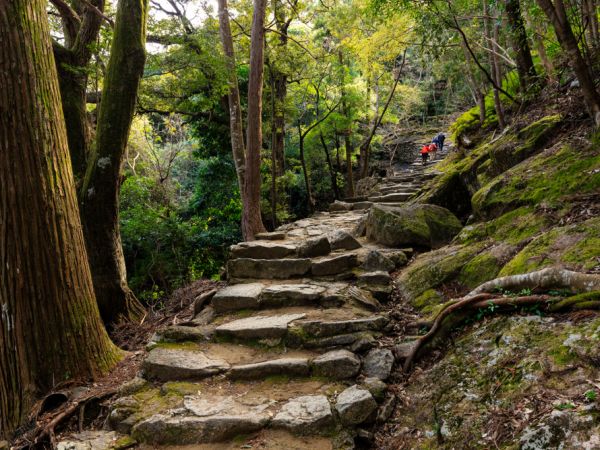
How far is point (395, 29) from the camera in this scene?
1096 cm

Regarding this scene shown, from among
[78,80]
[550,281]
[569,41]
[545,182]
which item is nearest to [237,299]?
[550,281]

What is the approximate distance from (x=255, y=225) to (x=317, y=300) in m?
3.65

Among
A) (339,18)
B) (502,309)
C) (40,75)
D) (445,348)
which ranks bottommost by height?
(445,348)

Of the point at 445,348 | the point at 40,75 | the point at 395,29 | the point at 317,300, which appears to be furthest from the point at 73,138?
→ the point at 395,29

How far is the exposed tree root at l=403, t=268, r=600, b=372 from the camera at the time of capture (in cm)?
234

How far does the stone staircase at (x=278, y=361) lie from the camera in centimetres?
268

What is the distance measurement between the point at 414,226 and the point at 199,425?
13.0 ft

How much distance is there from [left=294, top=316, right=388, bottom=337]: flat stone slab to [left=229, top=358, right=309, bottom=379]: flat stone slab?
1.21ft

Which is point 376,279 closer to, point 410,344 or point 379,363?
point 410,344

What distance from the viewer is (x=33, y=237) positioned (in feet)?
11.4

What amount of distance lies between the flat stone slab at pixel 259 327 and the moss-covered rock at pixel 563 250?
203 centimetres

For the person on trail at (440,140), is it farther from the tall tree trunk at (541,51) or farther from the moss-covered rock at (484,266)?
the moss-covered rock at (484,266)

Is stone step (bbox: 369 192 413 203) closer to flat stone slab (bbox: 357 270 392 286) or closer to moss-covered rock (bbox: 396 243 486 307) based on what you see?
moss-covered rock (bbox: 396 243 486 307)

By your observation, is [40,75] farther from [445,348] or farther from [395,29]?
[395,29]
